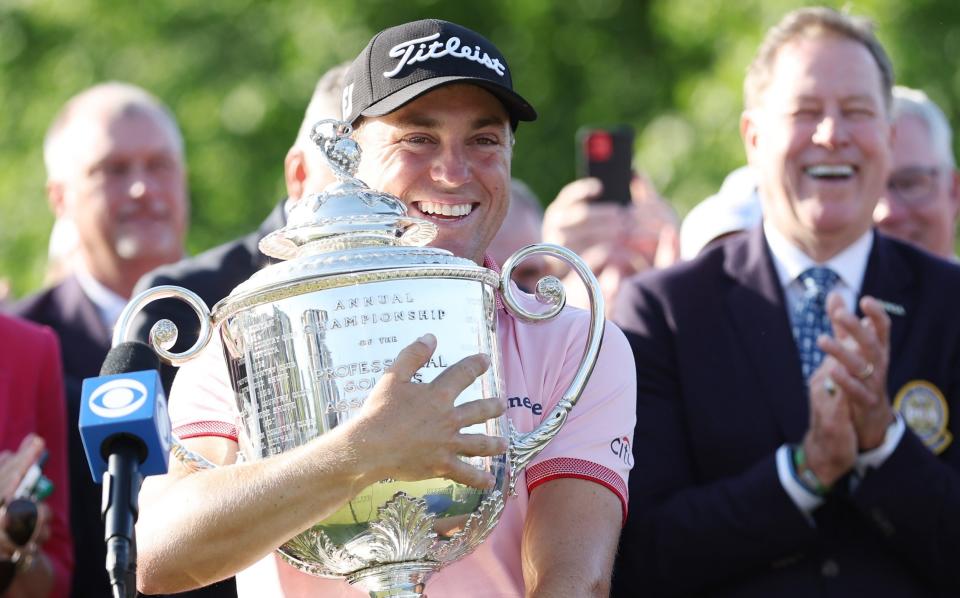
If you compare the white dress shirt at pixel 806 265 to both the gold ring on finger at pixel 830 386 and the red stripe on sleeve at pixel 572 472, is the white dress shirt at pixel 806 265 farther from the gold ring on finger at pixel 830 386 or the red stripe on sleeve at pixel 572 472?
the red stripe on sleeve at pixel 572 472

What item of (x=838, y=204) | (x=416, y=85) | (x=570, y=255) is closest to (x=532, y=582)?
(x=570, y=255)

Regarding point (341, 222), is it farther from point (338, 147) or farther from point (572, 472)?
point (572, 472)

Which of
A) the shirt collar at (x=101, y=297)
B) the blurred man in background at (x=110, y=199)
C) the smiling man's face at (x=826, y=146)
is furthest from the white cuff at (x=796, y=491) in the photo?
the shirt collar at (x=101, y=297)

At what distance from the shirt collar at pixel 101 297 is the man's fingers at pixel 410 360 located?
3.36 metres

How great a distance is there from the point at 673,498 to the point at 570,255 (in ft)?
5.73

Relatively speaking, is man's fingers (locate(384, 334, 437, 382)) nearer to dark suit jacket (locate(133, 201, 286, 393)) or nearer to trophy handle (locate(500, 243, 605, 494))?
trophy handle (locate(500, 243, 605, 494))

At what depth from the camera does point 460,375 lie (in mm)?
2598

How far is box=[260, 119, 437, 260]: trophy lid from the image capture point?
276 centimetres

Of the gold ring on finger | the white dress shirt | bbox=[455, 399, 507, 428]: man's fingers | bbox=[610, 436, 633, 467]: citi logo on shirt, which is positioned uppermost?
the white dress shirt

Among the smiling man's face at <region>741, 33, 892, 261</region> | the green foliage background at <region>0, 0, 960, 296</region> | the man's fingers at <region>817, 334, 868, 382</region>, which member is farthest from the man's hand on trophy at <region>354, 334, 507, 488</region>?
the green foliage background at <region>0, 0, 960, 296</region>

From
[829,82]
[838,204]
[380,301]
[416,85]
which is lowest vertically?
[380,301]

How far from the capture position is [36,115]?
12.3 metres

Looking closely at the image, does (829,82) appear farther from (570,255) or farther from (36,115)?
(36,115)

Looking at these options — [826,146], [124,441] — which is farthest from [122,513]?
[826,146]
